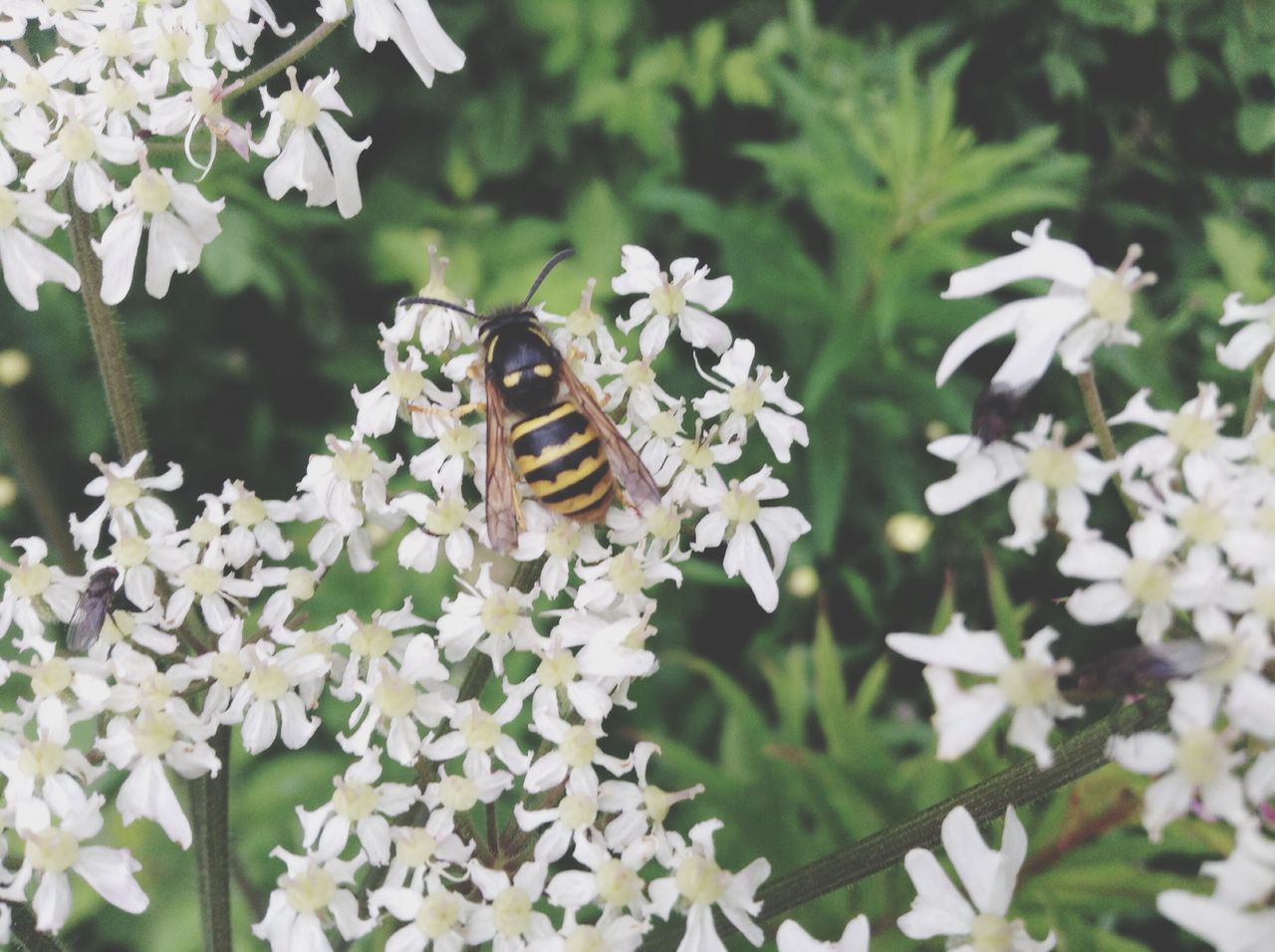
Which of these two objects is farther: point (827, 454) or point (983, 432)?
point (827, 454)

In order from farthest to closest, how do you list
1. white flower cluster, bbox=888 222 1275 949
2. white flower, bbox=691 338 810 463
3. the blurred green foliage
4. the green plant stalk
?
the blurred green foliage
white flower, bbox=691 338 810 463
the green plant stalk
white flower cluster, bbox=888 222 1275 949

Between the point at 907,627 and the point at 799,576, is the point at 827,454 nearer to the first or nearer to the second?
the point at 799,576

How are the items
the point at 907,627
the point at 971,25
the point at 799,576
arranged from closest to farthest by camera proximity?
the point at 799,576 → the point at 907,627 → the point at 971,25

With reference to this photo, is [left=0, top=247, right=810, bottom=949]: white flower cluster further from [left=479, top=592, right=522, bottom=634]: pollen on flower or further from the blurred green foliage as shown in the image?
the blurred green foliage

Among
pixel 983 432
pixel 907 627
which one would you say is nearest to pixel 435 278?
pixel 983 432

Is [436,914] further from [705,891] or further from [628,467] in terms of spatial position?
[628,467]

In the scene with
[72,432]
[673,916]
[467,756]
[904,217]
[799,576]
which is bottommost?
[673,916]

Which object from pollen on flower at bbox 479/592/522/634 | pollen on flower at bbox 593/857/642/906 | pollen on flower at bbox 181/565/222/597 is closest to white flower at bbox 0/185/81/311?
pollen on flower at bbox 181/565/222/597
